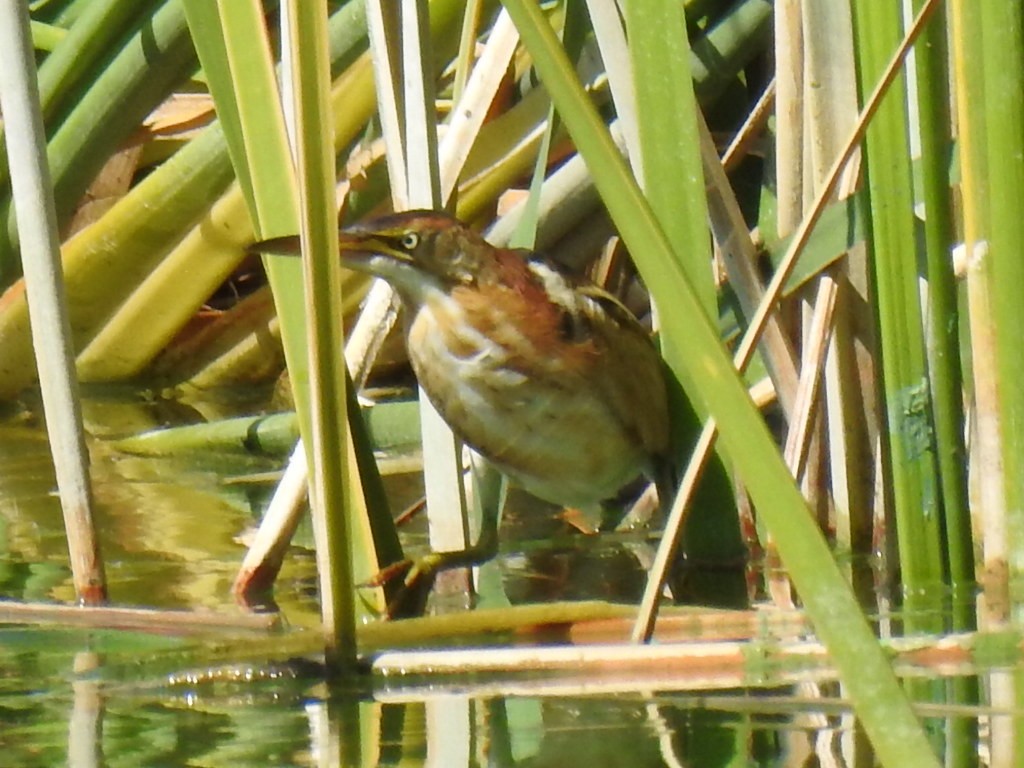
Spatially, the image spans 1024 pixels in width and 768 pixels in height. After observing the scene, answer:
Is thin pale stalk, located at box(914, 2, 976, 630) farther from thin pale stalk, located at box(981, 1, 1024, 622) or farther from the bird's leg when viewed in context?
the bird's leg

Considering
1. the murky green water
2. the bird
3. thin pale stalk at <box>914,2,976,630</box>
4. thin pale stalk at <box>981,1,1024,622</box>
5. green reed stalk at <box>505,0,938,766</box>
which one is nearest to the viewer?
green reed stalk at <box>505,0,938,766</box>

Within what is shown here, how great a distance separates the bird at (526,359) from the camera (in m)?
3.10

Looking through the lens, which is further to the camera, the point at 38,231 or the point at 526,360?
the point at 526,360

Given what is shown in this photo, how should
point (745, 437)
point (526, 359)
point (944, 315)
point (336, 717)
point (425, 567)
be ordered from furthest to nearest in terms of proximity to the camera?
point (526, 359), point (425, 567), point (944, 315), point (336, 717), point (745, 437)

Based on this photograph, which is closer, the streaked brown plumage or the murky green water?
the murky green water

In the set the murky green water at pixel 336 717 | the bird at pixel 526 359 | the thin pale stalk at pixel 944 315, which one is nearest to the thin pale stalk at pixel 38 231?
the murky green water at pixel 336 717

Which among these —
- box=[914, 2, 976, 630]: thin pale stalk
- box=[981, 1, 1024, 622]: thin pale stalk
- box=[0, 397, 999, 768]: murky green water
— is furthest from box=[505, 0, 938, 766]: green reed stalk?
box=[914, 2, 976, 630]: thin pale stalk

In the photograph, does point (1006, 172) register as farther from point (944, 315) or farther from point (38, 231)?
point (38, 231)

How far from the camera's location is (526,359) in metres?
3.25

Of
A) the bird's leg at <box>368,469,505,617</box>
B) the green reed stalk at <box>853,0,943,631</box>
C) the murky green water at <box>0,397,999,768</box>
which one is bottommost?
the murky green water at <box>0,397,999,768</box>

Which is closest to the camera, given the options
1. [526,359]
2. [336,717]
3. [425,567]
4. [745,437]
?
[745,437]

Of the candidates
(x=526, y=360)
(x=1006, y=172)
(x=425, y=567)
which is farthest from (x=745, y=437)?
(x=526, y=360)

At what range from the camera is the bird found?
10.2 ft

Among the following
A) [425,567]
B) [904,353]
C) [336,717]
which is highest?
[904,353]
